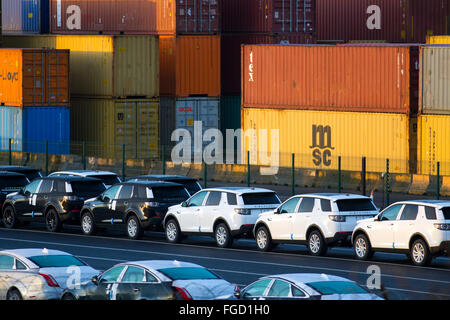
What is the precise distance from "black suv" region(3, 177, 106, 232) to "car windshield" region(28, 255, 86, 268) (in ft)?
42.3

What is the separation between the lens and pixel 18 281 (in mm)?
18281

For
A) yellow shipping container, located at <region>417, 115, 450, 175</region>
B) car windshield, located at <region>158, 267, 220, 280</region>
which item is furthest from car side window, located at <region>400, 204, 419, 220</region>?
yellow shipping container, located at <region>417, 115, 450, 175</region>

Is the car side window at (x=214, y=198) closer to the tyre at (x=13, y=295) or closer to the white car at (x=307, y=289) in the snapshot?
the tyre at (x=13, y=295)

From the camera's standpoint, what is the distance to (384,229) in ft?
83.1

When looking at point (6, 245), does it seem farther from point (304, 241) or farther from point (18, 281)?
point (18, 281)

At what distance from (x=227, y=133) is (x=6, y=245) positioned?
29409 millimetres

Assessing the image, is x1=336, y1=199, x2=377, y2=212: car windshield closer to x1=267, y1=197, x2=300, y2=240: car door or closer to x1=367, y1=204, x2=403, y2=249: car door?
x1=367, y1=204, x2=403, y2=249: car door

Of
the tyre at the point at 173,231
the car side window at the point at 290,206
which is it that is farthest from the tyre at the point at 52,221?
the car side window at the point at 290,206

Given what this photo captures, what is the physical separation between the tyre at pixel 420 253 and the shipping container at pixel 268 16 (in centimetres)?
3312

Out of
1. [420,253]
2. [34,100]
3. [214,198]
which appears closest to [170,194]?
[214,198]

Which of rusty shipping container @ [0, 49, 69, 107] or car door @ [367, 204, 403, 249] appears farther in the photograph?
rusty shipping container @ [0, 49, 69, 107]

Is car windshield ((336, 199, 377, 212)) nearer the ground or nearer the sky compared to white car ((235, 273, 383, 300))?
nearer the sky

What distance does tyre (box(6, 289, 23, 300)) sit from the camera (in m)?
18.2
